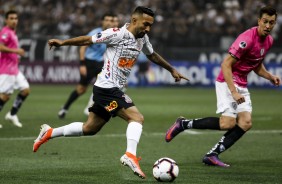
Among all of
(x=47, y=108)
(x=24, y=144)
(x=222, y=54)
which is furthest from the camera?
(x=222, y=54)

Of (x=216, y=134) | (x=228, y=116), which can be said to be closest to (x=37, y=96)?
(x=216, y=134)

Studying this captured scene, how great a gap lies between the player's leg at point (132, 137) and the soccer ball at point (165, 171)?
19 centimetres

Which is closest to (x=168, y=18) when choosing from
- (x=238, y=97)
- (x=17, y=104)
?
(x=17, y=104)

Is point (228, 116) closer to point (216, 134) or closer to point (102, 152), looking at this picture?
point (102, 152)

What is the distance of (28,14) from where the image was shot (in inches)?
1236

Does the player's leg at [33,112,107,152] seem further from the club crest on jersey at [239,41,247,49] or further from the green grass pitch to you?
the club crest on jersey at [239,41,247,49]

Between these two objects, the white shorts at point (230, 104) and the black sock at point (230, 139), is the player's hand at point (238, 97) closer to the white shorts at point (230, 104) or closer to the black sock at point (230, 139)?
the white shorts at point (230, 104)

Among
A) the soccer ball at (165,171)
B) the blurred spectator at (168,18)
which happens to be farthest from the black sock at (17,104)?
the blurred spectator at (168,18)

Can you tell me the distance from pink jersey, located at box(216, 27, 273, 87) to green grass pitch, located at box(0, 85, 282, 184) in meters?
1.20

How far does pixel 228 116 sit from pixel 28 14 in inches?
922

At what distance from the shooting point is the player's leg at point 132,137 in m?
7.60

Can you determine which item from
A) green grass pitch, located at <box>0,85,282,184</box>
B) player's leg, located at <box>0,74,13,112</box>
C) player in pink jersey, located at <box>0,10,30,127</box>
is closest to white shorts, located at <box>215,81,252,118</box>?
green grass pitch, located at <box>0,85,282,184</box>

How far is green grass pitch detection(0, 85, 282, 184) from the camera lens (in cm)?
802

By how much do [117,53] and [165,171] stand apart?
158 centimetres
